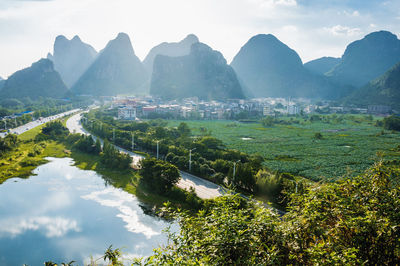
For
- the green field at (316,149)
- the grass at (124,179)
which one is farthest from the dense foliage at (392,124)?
the grass at (124,179)

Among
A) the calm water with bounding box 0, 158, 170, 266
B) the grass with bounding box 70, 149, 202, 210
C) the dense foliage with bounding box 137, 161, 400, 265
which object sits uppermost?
the dense foliage with bounding box 137, 161, 400, 265

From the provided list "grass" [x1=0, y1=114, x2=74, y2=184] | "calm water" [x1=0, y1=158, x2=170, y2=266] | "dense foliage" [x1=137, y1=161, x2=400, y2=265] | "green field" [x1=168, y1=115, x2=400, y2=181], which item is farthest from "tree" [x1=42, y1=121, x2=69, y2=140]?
"dense foliage" [x1=137, y1=161, x2=400, y2=265]

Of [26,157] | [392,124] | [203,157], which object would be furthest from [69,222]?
[392,124]

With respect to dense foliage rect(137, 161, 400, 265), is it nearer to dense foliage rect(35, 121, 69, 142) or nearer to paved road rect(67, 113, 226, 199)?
paved road rect(67, 113, 226, 199)

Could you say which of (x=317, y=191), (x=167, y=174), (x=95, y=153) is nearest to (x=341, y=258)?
(x=317, y=191)

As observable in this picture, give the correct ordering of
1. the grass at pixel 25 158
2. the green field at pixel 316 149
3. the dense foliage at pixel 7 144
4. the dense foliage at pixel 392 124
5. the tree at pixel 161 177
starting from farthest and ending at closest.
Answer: the dense foliage at pixel 392 124 < the dense foliage at pixel 7 144 < the green field at pixel 316 149 < the grass at pixel 25 158 < the tree at pixel 161 177

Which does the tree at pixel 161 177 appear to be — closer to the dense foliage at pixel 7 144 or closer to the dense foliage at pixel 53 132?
the dense foliage at pixel 7 144

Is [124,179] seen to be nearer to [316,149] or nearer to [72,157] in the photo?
[72,157]
